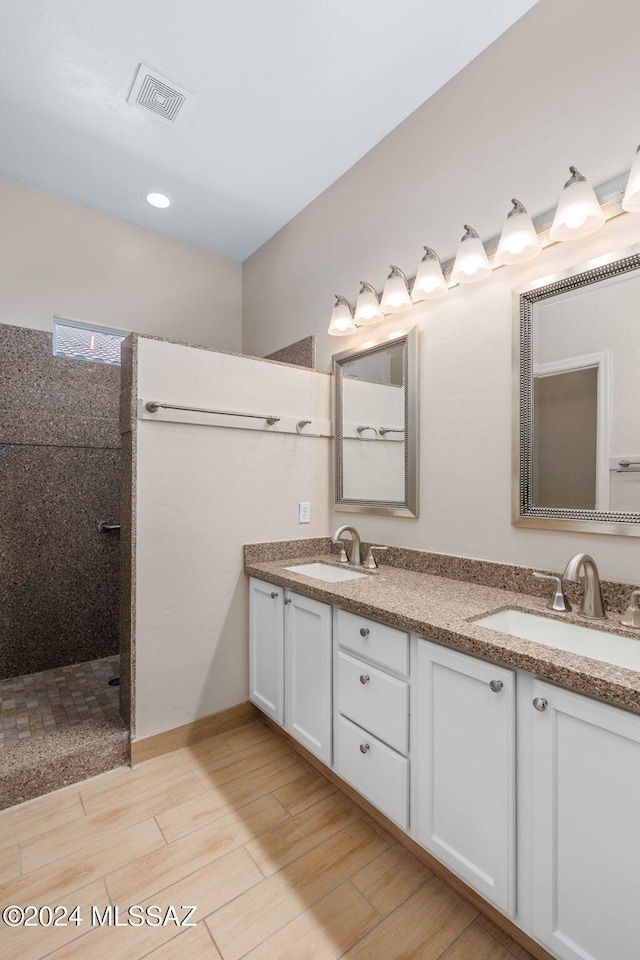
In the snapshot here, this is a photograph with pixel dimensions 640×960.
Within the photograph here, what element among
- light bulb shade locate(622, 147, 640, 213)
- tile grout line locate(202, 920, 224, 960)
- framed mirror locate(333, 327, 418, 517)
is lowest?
tile grout line locate(202, 920, 224, 960)

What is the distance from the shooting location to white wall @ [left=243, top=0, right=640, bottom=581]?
1387mm

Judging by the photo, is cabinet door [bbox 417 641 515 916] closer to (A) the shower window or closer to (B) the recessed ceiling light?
(A) the shower window

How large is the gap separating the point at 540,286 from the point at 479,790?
1581mm

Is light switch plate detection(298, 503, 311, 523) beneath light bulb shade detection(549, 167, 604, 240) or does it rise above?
beneath

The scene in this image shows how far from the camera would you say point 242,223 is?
9.20 ft

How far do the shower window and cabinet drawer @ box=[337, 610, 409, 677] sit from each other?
Result: 2.23 metres

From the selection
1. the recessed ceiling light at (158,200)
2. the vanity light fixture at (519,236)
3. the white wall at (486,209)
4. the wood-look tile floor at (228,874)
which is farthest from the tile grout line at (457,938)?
the recessed ceiling light at (158,200)

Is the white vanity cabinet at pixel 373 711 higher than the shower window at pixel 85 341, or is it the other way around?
the shower window at pixel 85 341

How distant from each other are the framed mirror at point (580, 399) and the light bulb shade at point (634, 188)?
13 centimetres

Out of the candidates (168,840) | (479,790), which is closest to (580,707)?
(479,790)

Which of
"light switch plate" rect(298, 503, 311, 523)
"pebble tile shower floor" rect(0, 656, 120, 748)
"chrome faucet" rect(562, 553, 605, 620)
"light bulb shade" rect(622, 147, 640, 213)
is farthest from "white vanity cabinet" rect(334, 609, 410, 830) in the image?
"light bulb shade" rect(622, 147, 640, 213)

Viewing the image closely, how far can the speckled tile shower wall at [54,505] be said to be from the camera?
2.53m

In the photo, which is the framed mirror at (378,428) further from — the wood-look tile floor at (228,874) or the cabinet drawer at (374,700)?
the wood-look tile floor at (228,874)

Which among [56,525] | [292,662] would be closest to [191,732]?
[292,662]
